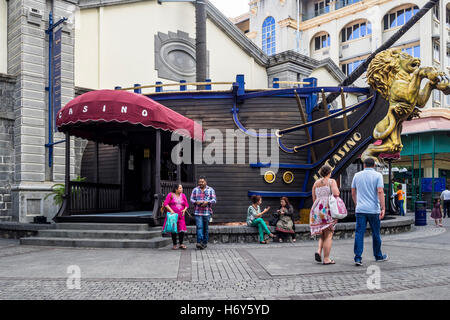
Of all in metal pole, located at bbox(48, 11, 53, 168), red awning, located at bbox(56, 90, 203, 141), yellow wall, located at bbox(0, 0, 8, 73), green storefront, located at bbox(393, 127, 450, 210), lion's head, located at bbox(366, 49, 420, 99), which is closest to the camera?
red awning, located at bbox(56, 90, 203, 141)

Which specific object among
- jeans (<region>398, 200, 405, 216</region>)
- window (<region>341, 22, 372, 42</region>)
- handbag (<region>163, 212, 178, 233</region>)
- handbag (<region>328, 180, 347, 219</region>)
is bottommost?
jeans (<region>398, 200, 405, 216</region>)

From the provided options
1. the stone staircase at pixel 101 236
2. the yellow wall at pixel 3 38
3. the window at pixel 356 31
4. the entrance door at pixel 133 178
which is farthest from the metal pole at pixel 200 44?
the window at pixel 356 31

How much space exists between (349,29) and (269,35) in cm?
895

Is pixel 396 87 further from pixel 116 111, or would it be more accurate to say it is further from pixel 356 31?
pixel 356 31

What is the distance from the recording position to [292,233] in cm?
1114

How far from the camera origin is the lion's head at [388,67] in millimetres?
12102

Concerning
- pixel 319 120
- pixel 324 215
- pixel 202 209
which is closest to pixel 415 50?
pixel 319 120

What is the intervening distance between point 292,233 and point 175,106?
5.54m

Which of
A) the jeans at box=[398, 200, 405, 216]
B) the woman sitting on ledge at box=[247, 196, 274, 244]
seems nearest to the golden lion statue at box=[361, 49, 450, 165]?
the woman sitting on ledge at box=[247, 196, 274, 244]

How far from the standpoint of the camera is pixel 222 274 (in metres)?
6.93

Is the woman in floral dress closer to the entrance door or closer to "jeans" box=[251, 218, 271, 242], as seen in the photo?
"jeans" box=[251, 218, 271, 242]

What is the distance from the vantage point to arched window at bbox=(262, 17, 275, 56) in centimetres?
4841

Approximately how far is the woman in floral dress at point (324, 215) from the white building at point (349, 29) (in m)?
28.1
